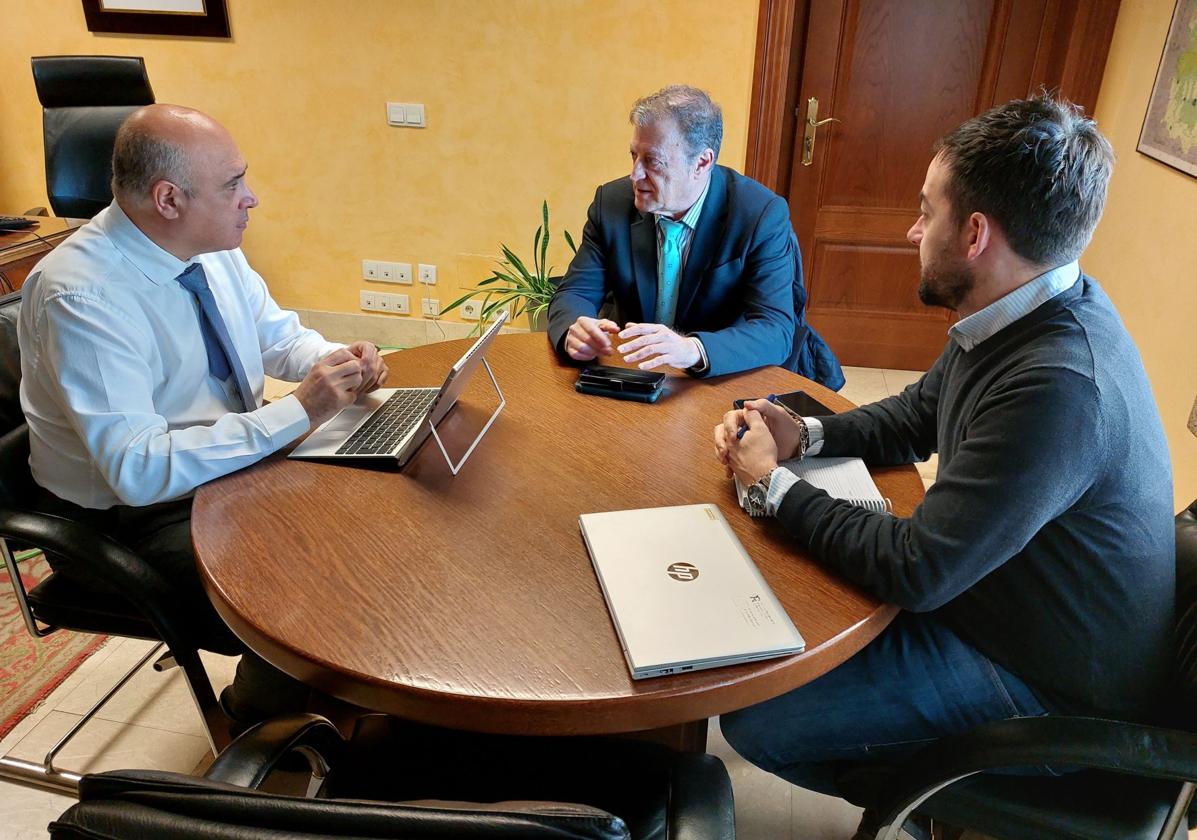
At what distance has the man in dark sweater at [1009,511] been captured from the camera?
0.99 metres

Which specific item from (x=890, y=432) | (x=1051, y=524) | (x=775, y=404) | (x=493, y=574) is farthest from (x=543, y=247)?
(x=1051, y=524)

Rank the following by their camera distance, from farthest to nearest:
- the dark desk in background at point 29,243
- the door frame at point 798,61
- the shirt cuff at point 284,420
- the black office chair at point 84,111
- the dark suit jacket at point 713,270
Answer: the black office chair at point 84,111 → the door frame at point 798,61 → the dark desk in background at point 29,243 → the dark suit jacket at point 713,270 → the shirt cuff at point 284,420

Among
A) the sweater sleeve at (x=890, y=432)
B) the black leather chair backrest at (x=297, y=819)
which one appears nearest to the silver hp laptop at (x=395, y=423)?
the sweater sleeve at (x=890, y=432)

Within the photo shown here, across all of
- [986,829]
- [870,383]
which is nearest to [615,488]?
[986,829]

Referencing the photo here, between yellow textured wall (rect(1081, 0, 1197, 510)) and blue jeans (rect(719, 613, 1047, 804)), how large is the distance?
4.93 feet

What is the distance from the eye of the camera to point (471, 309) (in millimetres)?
3834

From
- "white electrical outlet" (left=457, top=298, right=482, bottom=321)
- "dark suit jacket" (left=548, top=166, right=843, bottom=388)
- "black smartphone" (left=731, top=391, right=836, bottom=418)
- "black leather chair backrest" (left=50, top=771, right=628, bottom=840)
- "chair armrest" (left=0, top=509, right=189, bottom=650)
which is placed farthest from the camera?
"white electrical outlet" (left=457, top=298, right=482, bottom=321)

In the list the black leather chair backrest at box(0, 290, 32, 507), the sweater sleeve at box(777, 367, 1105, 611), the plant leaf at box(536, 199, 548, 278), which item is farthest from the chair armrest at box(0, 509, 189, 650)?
the plant leaf at box(536, 199, 548, 278)

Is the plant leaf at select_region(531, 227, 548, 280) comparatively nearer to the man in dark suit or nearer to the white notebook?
the man in dark suit

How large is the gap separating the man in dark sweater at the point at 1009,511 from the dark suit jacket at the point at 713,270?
2.33 ft

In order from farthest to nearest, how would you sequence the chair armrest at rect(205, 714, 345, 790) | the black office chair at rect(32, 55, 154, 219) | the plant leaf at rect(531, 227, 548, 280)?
the plant leaf at rect(531, 227, 548, 280) → the black office chair at rect(32, 55, 154, 219) → the chair armrest at rect(205, 714, 345, 790)

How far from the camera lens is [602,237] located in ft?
6.88

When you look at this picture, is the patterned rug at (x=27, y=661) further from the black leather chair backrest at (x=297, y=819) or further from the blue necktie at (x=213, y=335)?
the black leather chair backrest at (x=297, y=819)

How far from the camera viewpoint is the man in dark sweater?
3.26ft
